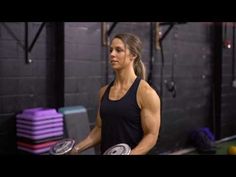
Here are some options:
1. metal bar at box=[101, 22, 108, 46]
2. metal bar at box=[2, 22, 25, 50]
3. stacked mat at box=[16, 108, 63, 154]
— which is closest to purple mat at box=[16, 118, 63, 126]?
stacked mat at box=[16, 108, 63, 154]

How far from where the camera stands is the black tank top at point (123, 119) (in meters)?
1.82

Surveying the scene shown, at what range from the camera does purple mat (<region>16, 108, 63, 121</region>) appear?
2.75m

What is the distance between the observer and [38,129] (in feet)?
9.01

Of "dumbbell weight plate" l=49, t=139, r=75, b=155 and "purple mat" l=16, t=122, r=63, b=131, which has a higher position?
"dumbbell weight plate" l=49, t=139, r=75, b=155

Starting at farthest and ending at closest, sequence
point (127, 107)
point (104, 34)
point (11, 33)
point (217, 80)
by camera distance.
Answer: point (217, 80), point (104, 34), point (11, 33), point (127, 107)

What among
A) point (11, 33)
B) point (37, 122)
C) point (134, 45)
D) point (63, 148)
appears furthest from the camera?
point (11, 33)

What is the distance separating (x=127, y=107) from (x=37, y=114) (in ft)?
3.77

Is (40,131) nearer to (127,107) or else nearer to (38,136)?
(38,136)

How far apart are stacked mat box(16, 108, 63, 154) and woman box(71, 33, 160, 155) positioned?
2.93ft

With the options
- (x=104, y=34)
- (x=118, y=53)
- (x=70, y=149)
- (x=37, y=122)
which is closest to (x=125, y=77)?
(x=118, y=53)

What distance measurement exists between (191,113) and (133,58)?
3050 millimetres

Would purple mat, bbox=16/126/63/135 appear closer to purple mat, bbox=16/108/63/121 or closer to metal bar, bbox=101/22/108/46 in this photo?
purple mat, bbox=16/108/63/121
